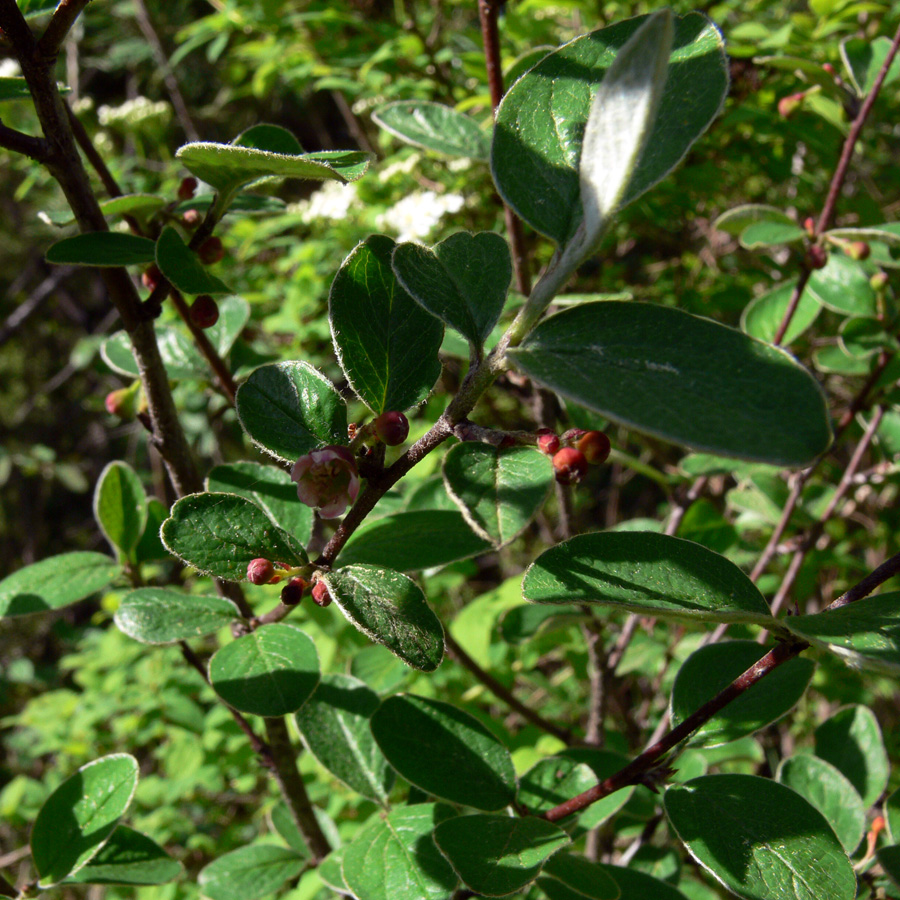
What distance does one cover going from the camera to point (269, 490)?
73 centimetres

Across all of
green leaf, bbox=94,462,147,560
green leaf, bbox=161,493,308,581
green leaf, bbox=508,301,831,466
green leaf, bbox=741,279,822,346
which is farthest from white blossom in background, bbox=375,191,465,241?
green leaf, bbox=508,301,831,466

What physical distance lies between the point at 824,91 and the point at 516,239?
2.31ft

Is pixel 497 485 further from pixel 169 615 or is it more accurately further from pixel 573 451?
pixel 169 615

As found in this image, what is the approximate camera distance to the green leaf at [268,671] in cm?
60

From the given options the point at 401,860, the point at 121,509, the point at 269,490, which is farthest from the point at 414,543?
the point at 121,509

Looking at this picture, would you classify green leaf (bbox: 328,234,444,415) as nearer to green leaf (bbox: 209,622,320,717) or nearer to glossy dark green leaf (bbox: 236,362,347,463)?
glossy dark green leaf (bbox: 236,362,347,463)

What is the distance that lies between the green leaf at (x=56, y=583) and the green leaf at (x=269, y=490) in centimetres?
20

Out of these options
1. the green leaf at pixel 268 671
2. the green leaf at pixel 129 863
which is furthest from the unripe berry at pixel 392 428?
the green leaf at pixel 129 863

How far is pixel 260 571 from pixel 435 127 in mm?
736

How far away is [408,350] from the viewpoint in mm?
566

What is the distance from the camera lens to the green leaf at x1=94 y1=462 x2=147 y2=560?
2.80 ft

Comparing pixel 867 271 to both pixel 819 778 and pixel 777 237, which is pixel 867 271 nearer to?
pixel 777 237

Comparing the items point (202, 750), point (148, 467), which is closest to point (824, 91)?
point (202, 750)

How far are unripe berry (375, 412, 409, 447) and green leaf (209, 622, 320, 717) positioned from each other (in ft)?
0.78
